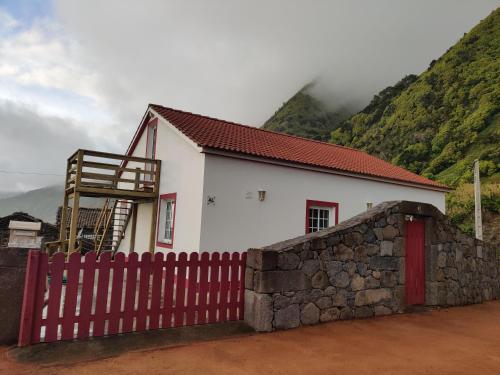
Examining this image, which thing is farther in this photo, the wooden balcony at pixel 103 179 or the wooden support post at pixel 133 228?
the wooden support post at pixel 133 228

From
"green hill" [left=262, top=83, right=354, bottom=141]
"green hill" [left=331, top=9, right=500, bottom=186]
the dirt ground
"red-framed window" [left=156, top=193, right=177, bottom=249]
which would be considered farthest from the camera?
"green hill" [left=262, top=83, right=354, bottom=141]

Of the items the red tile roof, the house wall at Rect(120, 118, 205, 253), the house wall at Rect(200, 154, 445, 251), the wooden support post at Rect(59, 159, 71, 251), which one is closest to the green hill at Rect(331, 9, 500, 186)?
the red tile roof

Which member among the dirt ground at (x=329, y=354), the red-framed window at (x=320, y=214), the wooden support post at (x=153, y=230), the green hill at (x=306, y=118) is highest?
the green hill at (x=306, y=118)

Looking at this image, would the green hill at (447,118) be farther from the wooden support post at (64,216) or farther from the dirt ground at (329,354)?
the wooden support post at (64,216)

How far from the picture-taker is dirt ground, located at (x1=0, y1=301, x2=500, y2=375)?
12.8ft

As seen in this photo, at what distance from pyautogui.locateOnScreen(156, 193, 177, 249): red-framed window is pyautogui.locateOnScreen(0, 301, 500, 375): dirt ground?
20.9 ft

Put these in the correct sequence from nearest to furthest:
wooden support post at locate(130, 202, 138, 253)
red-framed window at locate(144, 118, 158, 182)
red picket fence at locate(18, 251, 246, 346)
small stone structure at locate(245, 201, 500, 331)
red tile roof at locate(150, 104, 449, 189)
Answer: red picket fence at locate(18, 251, 246, 346) → small stone structure at locate(245, 201, 500, 331) → red tile roof at locate(150, 104, 449, 189) → red-framed window at locate(144, 118, 158, 182) → wooden support post at locate(130, 202, 138, 253)

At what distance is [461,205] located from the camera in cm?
1889

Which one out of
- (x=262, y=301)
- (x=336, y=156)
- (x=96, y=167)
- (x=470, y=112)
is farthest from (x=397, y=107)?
(x=262, y=301)

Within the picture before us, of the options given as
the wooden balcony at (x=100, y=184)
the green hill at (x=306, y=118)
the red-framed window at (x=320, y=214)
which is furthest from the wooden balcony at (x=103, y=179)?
the green hill at (x=306, y=118)

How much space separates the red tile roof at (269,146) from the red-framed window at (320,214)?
1.23 m

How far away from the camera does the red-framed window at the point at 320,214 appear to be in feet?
36.6

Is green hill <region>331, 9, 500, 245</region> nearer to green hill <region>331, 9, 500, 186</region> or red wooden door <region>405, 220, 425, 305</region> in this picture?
green hill <region>331, 9, 500, 186</region>

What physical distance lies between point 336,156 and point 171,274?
33.0 feet
